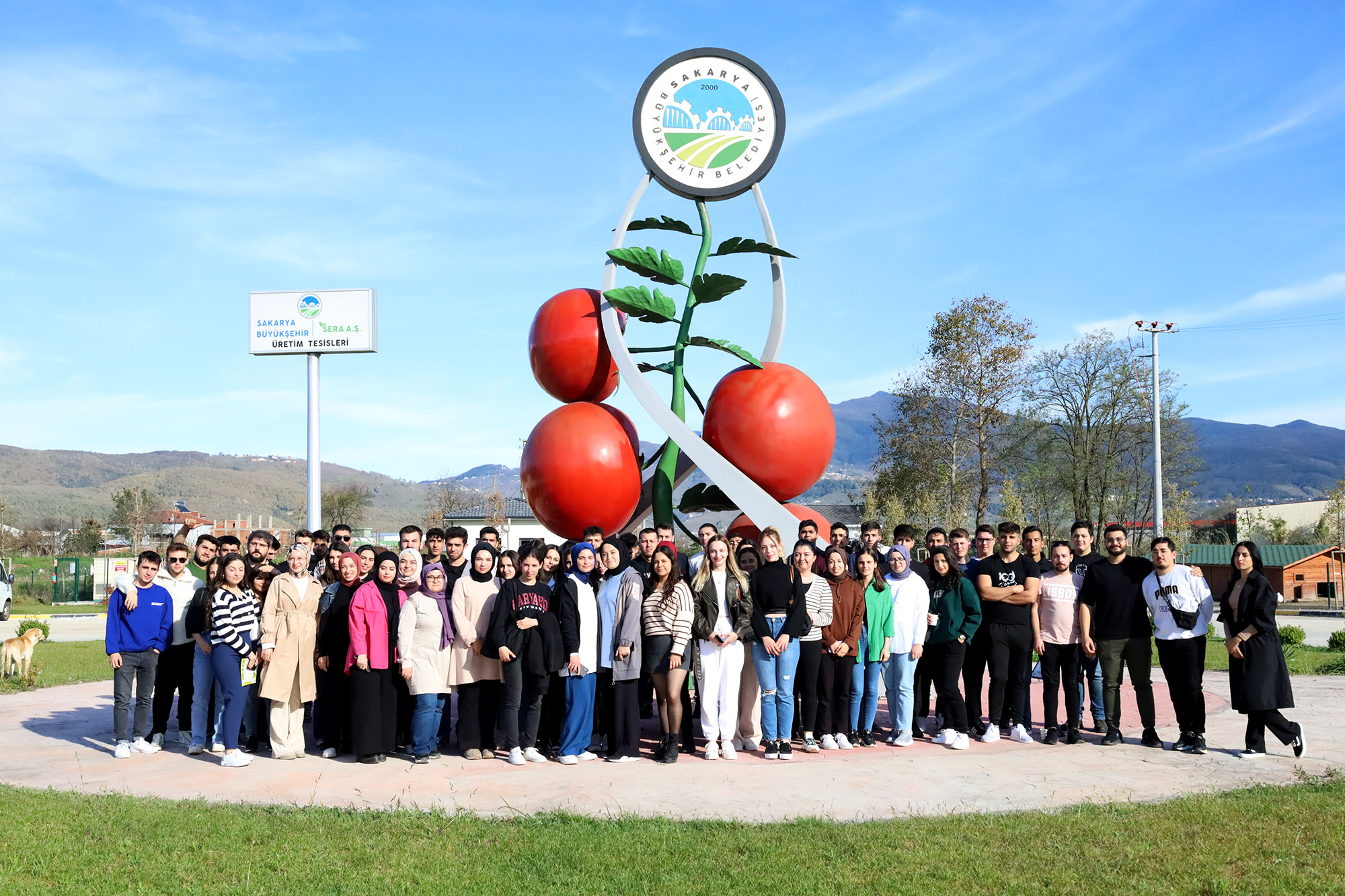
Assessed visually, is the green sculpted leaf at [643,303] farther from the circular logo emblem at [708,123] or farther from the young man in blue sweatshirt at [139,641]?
the young man in blue sweatshirt at [139,641]

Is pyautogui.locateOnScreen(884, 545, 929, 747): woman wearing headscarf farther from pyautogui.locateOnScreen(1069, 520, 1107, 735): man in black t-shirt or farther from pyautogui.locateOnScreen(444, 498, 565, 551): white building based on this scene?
pyautogui.locateOnScreen(444, 498, 565, 551): white building

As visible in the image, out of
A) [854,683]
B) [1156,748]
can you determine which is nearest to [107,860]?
[854,683]

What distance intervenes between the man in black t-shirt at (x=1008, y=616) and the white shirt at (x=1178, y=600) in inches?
35.8

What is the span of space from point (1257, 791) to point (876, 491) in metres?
30.6

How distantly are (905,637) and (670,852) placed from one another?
3795mm

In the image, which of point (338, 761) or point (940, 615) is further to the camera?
point (940, 615)

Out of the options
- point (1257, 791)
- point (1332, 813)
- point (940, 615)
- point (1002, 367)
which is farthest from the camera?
point (1002, 367)

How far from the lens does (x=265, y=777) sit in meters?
7.67

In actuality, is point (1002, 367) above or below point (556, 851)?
above

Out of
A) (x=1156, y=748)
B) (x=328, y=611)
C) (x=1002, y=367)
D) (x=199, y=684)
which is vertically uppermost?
(x=1002, y=367)

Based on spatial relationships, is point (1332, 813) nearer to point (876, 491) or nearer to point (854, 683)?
point (854, 683)

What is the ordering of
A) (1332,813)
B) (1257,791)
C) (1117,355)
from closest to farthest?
(1332,813) < (1257,791) < (1117,355)

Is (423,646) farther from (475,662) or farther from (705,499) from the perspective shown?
(705,499)

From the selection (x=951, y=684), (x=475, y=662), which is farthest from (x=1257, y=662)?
(x=475, y=662)
